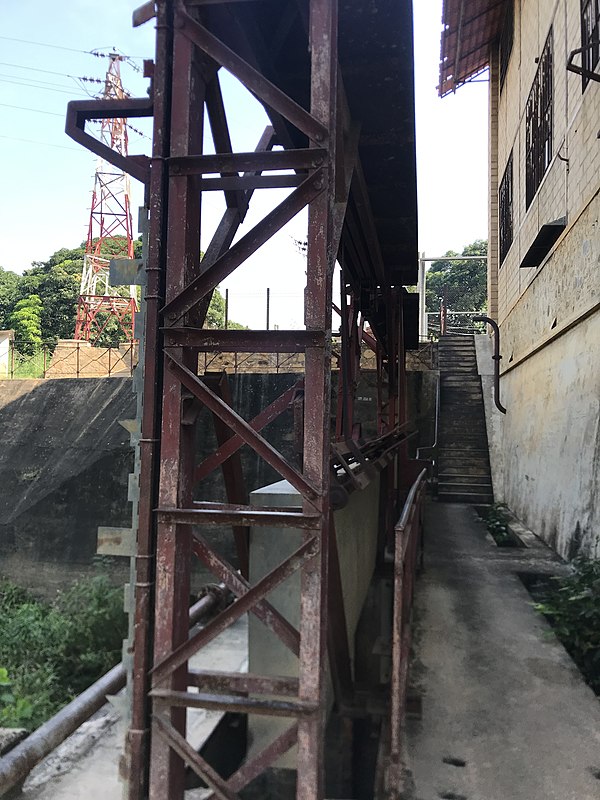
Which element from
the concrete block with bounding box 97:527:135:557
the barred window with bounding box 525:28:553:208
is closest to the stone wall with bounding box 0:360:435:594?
the barred window with bounding box 525:28:553:208

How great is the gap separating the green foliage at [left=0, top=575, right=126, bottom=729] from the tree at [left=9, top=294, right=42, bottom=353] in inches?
758

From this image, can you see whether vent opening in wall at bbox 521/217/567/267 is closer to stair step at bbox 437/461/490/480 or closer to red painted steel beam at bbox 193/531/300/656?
stair step at bbox 437/461/490/480

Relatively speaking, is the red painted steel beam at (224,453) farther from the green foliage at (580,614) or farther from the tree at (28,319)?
the tree at (28,319)

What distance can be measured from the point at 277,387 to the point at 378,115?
10.7 metres

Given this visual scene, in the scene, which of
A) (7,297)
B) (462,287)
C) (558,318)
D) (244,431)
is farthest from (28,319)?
(244,431)

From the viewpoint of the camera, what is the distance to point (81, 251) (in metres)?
34.6

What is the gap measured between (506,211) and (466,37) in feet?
17.6

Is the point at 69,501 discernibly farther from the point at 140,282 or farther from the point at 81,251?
the point at 81,251

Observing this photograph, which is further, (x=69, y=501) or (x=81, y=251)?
(x=81, y=251)

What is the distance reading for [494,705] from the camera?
3951mm

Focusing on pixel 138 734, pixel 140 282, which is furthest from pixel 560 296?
pixel 138 734

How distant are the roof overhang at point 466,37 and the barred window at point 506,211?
3868mm

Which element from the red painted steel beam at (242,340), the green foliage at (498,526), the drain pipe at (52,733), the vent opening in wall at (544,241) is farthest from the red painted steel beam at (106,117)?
the green foliage at (498,526)

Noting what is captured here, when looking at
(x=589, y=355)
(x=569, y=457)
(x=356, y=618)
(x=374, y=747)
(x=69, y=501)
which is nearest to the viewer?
(x=374, y=747)
